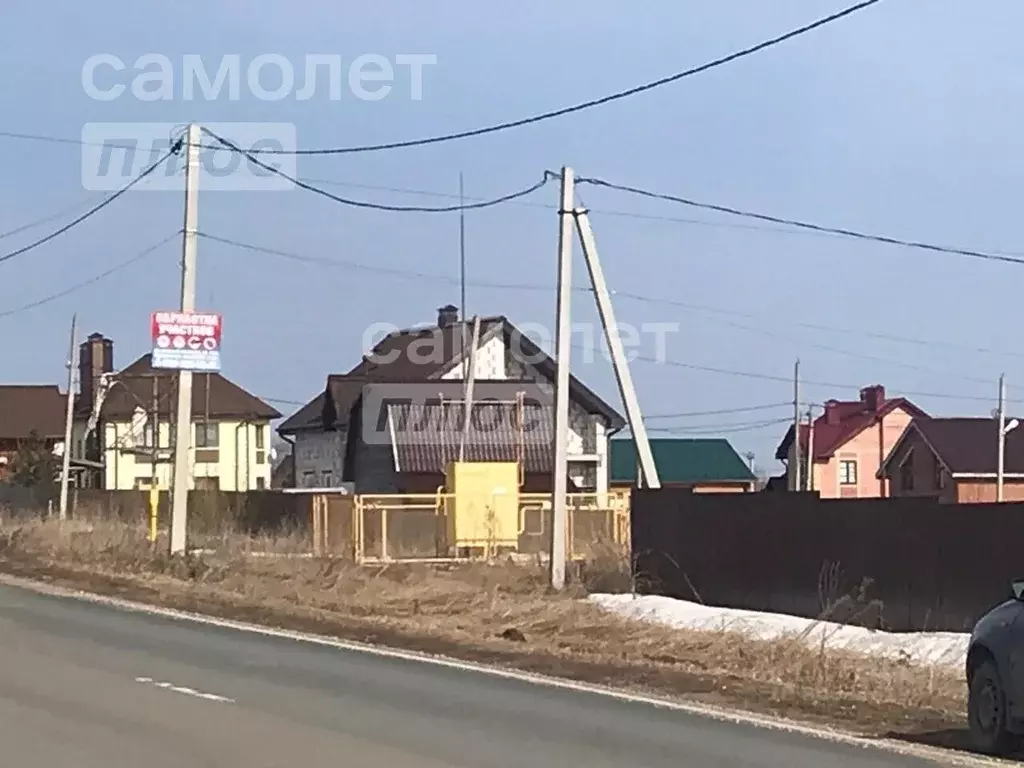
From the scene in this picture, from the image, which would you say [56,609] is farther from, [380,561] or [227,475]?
[227,475]

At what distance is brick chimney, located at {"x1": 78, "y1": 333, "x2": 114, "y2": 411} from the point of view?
84062mm

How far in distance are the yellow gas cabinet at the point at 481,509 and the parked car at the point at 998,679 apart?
27754mm

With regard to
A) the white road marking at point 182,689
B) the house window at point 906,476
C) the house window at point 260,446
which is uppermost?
the house window at point 260,446

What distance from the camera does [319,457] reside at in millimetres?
72750

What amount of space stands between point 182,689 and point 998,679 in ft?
22.8

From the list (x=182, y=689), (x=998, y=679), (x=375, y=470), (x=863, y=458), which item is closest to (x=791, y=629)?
(x=182, y=689)

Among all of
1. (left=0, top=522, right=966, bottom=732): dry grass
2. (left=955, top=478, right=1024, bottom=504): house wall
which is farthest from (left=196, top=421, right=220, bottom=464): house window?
(left=0, top=522, right=966, bottom=732): dry grass

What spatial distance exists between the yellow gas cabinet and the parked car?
2775cm

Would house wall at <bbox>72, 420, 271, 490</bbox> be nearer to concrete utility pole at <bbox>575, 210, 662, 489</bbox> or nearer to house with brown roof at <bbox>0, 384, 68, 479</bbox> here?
house with brown roof at <bbox>0, 384, 68, 479</bbox>

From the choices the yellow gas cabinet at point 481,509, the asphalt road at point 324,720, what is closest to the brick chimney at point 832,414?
the yellow gas cabinet at point 481,509

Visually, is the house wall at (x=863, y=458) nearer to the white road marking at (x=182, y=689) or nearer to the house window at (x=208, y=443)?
the house window at (x=208, y=443)

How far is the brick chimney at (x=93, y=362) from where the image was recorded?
84.1 metres

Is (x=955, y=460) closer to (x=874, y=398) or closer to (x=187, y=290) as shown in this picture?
(x=874, y=398)

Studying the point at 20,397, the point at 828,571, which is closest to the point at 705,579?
the point at 828,571
